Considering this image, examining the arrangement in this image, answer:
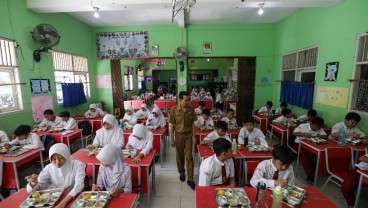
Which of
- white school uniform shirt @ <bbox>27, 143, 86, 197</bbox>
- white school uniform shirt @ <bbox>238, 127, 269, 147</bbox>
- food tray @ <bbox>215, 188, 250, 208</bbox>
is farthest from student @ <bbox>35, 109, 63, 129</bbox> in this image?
food tray @ <bbox>215, 188, 250, 208</bbox>

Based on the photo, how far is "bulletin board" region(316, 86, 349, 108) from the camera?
459cm

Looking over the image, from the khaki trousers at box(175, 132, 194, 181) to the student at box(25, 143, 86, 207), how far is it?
6.32ft

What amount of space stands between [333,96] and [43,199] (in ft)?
20.9

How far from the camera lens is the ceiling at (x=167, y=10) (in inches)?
192

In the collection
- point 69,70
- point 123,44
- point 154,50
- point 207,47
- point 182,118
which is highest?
point 123,44

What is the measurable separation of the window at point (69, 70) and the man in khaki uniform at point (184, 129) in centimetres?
496

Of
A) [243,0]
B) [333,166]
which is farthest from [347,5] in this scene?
[333,166]

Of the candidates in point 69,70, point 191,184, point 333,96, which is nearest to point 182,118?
point 191,184

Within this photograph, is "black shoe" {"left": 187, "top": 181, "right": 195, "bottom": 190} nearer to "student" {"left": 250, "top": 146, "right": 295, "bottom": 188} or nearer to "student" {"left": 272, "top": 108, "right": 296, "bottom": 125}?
"student" {"left": 250, "top": 146, "right": 295, "bottom": 188}

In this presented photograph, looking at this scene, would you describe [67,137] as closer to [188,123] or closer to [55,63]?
[188,123]

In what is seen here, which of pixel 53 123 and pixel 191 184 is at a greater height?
pixel 53 123

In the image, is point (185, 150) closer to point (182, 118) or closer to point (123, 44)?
point (182, 118)

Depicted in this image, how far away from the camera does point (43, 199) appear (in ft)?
6.64

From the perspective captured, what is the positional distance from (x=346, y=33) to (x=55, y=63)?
341 inches
